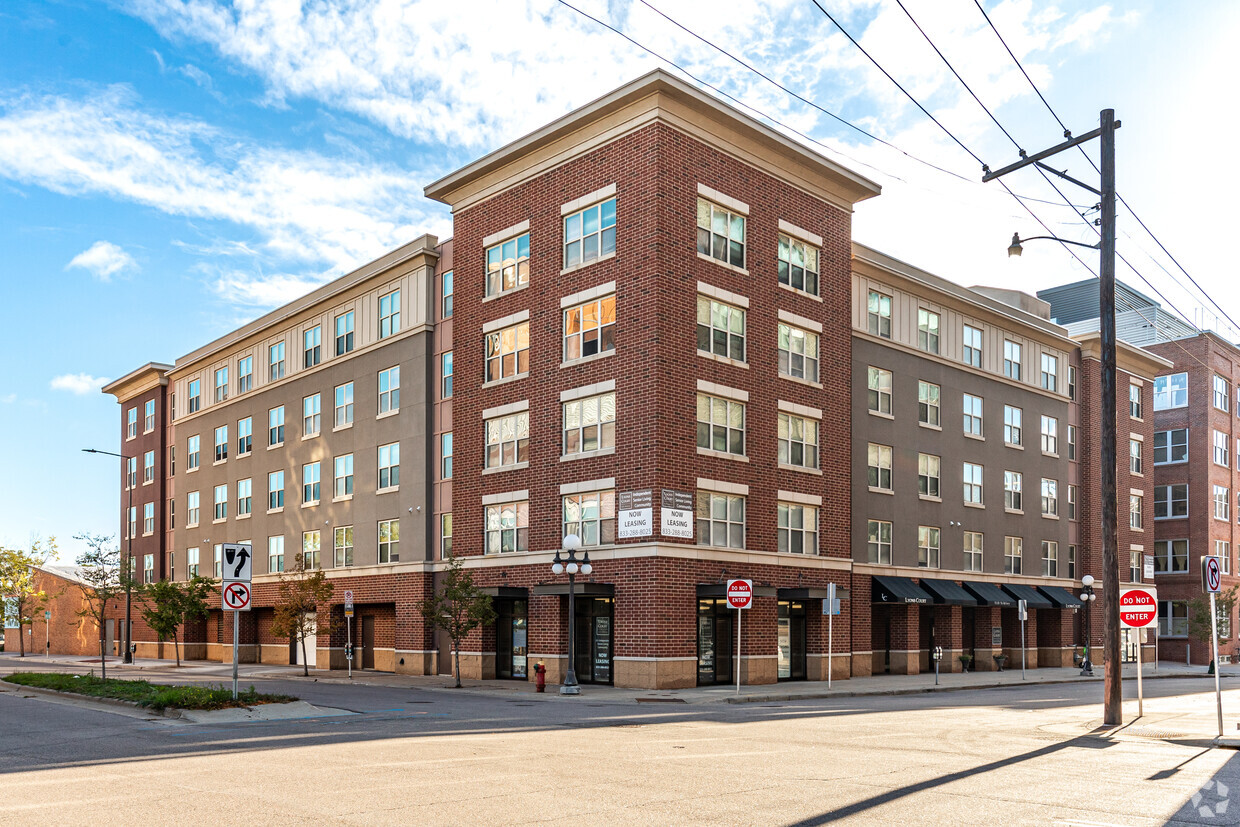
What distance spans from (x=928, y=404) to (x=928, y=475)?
2905 millimetres

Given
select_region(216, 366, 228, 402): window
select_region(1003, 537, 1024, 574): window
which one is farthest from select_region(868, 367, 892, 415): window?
select_region(216, 366, 228, 402): window

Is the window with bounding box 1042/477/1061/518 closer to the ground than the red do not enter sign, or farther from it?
farther from it

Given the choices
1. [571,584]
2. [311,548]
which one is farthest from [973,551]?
[311,548]

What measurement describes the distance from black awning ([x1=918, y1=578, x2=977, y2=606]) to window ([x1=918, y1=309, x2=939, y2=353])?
9.43 m

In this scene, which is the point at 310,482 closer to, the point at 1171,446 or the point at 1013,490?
the point at 1013,490

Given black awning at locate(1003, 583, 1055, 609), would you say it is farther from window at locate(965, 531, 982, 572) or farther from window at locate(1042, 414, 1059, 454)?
window at locate(1042, 414, 1059, 454)

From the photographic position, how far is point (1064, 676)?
136 ft

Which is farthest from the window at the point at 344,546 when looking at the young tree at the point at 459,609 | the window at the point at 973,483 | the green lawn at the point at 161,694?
the window at the point at 973,483

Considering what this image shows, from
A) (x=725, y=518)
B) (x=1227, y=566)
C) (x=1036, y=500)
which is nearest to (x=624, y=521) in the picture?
(x=725, y=518)

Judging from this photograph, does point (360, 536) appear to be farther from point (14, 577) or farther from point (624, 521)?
point (14, 577)

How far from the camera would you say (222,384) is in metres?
56.7

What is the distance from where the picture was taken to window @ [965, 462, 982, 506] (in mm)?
46094

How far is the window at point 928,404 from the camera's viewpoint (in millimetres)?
43969

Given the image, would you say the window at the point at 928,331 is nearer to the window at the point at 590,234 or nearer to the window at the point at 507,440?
the window at the point at 590,234
